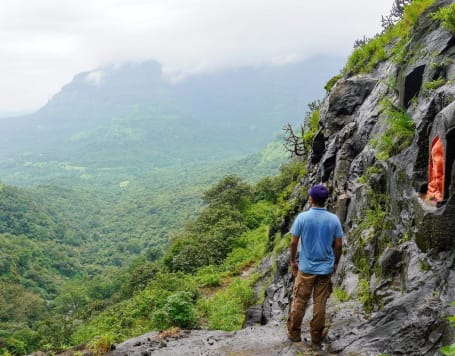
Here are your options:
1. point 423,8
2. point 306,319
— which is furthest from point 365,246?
point 423,8

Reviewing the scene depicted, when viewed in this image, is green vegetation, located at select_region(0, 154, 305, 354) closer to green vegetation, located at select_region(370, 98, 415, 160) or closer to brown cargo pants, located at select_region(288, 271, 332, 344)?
brown cargo pants, located at select_region(288, 271, 332, 344)

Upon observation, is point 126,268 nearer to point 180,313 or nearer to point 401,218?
point 180,313

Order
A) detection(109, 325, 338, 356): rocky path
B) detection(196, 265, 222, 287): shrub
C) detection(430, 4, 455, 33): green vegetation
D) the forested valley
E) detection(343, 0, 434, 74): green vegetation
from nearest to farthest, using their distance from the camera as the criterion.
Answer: detection(109, 325, 338, 356): rocky path
detection(430, 4, 455, 33): green vegetation
detection(343, 0, 434, 74): green vegetation
the forested valley
detection(196, 265, 222, 287): shrub

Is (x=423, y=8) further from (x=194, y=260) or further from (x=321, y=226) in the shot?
(x=194, y=260)

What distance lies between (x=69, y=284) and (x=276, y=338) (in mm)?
69293

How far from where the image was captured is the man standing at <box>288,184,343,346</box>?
5.72m

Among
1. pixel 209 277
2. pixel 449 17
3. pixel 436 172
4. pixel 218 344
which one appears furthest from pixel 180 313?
pixel 209 277

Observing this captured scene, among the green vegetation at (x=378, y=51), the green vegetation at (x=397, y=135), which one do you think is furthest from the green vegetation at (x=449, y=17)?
the green vegetation at (x=378, y=51)

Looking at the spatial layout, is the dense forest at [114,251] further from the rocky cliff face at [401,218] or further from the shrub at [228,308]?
the rocky cliff face at [401,218]

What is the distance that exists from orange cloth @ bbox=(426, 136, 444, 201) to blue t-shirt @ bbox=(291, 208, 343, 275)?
1.49 meters

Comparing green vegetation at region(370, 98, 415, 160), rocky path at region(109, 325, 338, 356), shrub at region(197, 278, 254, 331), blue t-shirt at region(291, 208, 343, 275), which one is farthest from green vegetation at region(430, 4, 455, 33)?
shrub at region(197, 278, 254, 331)

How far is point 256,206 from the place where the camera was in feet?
113

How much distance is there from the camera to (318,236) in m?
5.72

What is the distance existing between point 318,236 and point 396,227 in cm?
225
